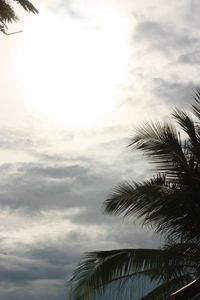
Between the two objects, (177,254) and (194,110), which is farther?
(194,110)

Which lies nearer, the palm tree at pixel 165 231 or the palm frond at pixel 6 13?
the palm frond at pixel 6 13

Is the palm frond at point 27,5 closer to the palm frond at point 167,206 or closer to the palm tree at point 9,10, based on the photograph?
the palm tree at point 9,10

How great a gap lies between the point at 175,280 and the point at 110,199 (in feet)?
9.93

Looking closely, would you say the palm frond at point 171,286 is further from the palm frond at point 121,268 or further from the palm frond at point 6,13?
the palm frond at point 6,13

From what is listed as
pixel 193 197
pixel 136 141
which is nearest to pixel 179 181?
pixel 193 197

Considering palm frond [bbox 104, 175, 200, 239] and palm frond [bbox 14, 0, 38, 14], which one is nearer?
palm frond [bbox 14, 0, 38, 14]

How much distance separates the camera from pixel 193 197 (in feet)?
49.3

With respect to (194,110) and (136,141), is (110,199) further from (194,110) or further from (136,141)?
(194,110)

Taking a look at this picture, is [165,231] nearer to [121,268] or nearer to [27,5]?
[121,268]

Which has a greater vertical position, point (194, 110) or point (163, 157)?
point (194, 110)

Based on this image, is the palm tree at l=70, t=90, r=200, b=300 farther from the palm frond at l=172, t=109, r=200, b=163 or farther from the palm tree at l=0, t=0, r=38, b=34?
the palm tree at l=0, t=0, r=38, b=34

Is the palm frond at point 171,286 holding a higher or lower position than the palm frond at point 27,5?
lower

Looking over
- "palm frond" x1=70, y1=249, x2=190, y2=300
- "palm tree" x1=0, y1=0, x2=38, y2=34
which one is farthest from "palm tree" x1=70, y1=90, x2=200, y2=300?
"palm tree" x1=0, y1=0, x2=38, y2=34

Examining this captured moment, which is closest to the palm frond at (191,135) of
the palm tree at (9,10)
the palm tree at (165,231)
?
the palm tree at (165,231)
